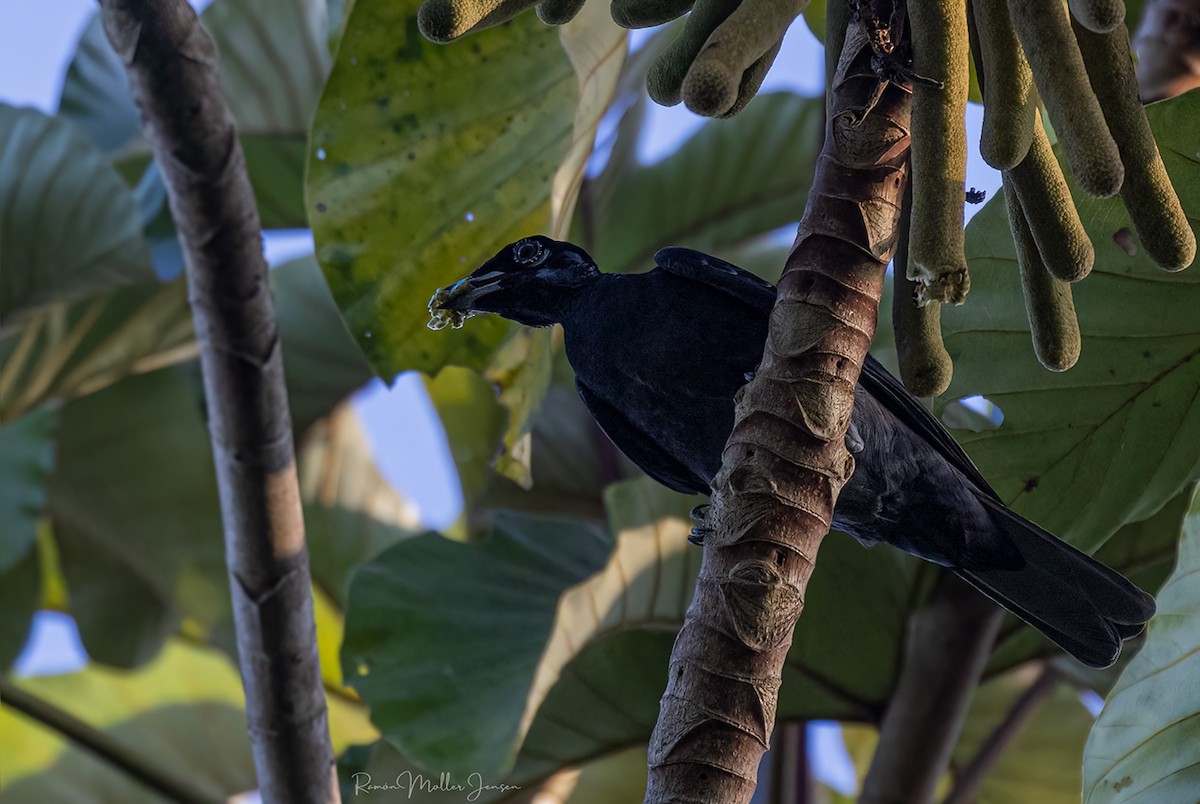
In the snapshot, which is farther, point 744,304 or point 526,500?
point 526,500

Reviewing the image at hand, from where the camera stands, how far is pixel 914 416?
257 centimetres

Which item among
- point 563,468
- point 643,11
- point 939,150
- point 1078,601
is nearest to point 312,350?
point 563,468

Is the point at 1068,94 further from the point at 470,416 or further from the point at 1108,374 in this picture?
the point at 470,416

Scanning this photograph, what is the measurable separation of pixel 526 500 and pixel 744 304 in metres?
2.07

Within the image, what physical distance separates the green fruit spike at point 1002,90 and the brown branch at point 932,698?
64.3 inches

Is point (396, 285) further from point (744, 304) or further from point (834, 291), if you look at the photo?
point (834, 291)

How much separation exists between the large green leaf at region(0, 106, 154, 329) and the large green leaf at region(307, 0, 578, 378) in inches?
60.6

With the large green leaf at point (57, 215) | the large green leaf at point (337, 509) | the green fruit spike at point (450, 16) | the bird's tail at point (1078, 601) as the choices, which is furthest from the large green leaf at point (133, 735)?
the green fruit spike at point (450, 16)

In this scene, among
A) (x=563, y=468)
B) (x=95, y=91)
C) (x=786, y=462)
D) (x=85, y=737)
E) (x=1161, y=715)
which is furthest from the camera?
(x=95, y=91)

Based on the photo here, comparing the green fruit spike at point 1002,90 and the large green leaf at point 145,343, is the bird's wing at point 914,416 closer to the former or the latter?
the green fruit spike at point 1002,90

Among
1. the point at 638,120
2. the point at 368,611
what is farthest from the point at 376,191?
the point at 638,120

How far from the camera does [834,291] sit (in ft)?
5.33
